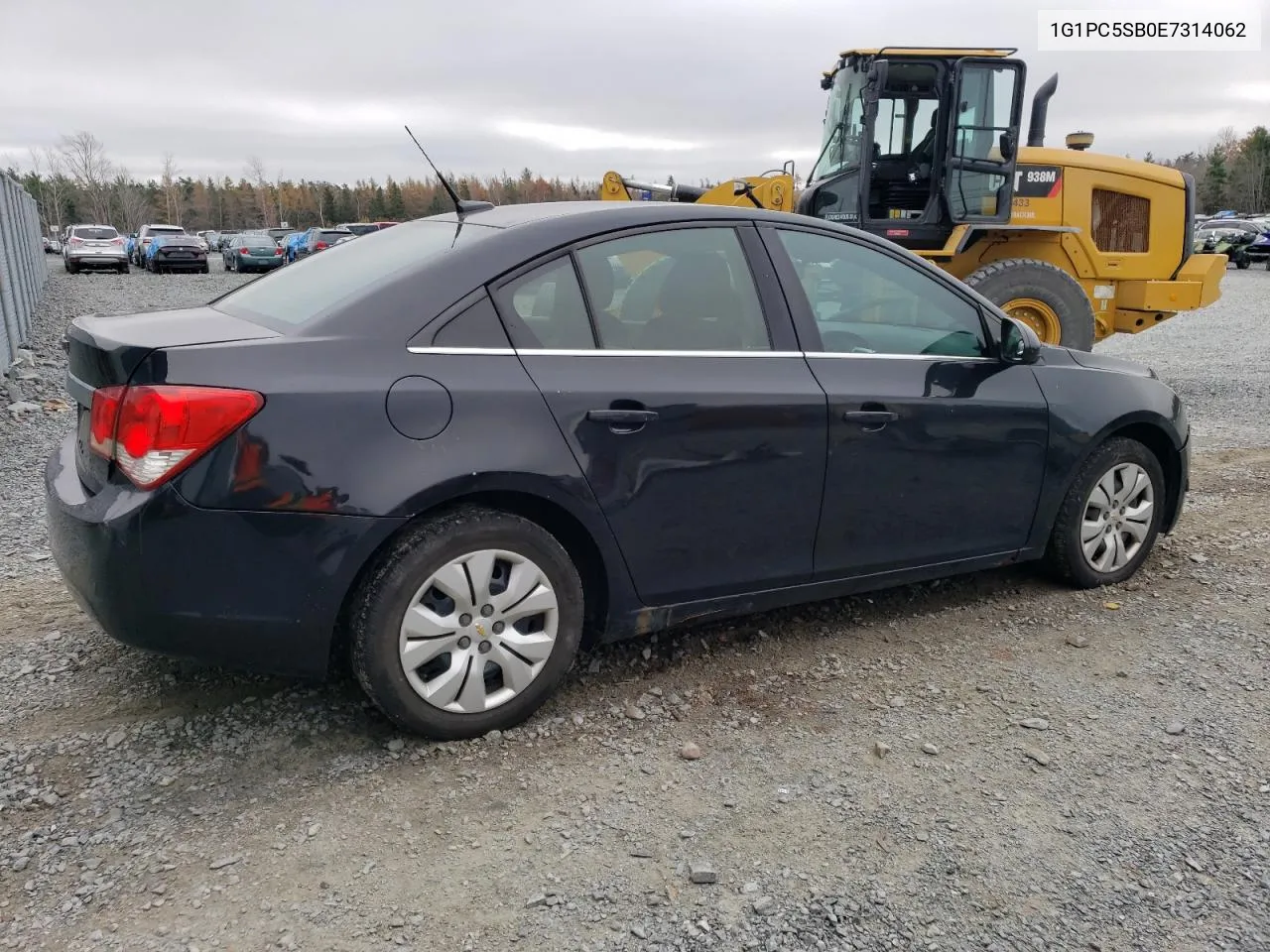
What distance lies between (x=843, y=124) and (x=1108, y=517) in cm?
636

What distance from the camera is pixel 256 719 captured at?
317 centimetres

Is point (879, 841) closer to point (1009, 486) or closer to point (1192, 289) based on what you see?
point (1009, 486)

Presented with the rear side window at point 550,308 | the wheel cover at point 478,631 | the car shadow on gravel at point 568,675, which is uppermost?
the rear side window at point 550,308

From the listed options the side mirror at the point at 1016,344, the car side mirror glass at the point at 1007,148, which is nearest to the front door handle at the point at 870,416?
the side mirror at the point at 1016,344

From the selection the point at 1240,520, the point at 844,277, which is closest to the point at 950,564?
the point at 844,277

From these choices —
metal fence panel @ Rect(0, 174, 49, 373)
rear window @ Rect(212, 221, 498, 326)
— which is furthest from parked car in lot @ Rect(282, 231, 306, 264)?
rear window @ Rect(212, 221, 498, 326)

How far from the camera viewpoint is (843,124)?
9.60m

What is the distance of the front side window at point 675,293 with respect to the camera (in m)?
3.24

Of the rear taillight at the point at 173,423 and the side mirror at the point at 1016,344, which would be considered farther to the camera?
the side mirror at the point at 1016,344

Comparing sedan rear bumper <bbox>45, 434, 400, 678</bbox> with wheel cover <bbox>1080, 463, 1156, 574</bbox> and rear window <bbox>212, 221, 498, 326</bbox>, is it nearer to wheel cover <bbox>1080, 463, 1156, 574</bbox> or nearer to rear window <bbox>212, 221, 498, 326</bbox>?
rear window <bbox>212, 221, 498, 326</bbox>

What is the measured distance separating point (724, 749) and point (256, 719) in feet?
4.89

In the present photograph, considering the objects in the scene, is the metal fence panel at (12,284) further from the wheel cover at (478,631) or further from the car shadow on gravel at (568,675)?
the wheel cover at (478,631)

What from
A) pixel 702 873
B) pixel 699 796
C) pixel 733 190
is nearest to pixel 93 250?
pixel 733 190

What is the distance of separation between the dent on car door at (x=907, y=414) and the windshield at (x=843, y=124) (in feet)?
19.9
